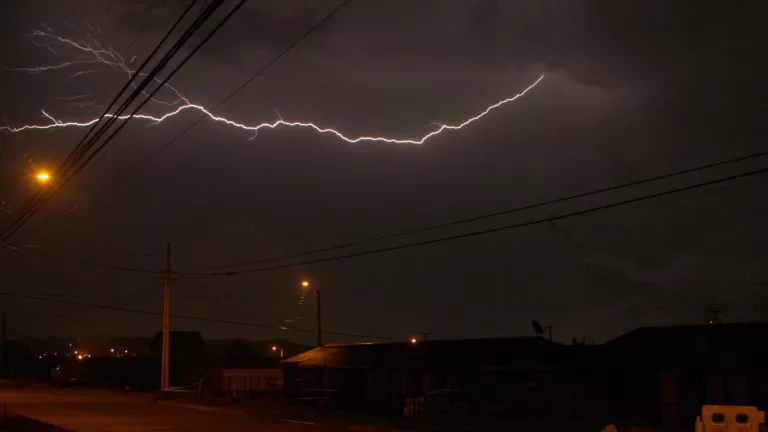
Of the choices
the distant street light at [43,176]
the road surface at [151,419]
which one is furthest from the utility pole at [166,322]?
the distant street light at [43,176]

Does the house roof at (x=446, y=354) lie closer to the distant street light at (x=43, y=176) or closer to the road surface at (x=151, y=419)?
the road surface at (x=151, y=419)

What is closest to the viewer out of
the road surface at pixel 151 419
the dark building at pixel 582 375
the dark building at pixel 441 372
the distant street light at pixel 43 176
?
the distant street light at pixel 43 176

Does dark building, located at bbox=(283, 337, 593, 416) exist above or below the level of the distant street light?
below

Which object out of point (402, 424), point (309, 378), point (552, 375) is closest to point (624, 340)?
point (552, 375)

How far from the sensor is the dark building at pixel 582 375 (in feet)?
81.8

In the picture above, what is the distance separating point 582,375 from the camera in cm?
2827

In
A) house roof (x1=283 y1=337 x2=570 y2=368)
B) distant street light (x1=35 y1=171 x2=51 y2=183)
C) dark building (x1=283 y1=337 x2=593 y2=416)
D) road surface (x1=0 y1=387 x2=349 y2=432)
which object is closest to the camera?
distant street light (x1=35 y1=171 x2=51 y2=183)

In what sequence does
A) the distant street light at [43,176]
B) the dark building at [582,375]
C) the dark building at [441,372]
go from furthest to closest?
the dark building at [441,372] → the dark building at [582,375] → the distant street light at [43,176]

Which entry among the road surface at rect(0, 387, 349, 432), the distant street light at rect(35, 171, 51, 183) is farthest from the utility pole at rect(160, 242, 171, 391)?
the distant street light at rect(35, 171, 51, 183)

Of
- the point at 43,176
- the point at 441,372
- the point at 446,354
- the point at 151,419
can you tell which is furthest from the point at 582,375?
the point at 43,176

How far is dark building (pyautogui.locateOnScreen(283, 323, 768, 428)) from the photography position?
24.9 m

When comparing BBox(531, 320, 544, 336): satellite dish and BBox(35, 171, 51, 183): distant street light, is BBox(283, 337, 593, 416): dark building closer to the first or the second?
BBox(531, 320, 544, 336): satellite dish

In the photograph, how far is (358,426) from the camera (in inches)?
975

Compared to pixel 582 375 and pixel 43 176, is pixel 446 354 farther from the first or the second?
pixel 43 176
